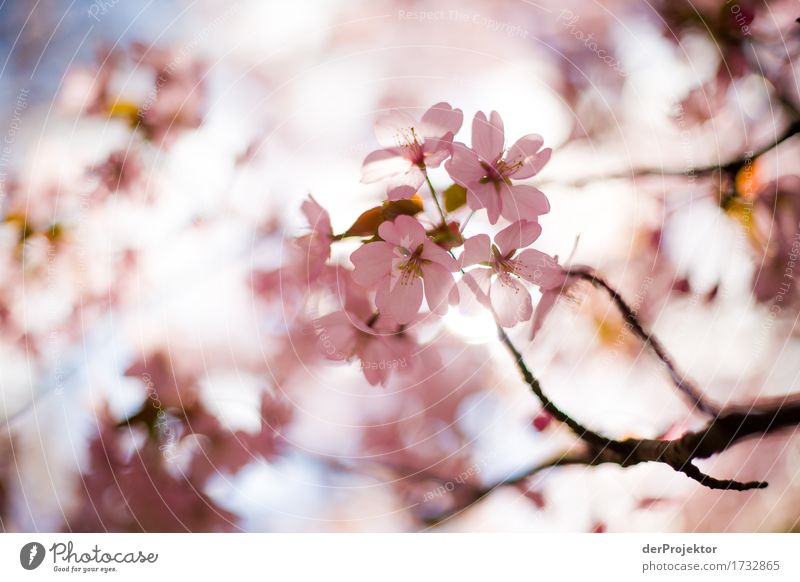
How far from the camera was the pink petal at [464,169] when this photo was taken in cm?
40

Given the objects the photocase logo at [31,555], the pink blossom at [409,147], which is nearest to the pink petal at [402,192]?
the pink blossom at [409,147]

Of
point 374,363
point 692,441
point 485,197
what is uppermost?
point 485,197

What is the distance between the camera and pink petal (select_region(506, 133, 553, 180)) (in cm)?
41

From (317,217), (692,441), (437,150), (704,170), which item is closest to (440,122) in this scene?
(437,150)

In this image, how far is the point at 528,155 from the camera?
1.37ft

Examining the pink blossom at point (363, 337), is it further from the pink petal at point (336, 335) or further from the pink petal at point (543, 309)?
the pink petal at point (543, 309)

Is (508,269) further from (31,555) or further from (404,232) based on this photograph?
(31,555)

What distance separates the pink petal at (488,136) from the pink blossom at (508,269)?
0.20 feet

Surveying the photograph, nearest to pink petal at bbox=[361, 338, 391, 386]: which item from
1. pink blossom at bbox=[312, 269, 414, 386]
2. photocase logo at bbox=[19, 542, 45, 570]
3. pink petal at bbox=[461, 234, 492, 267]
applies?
pink blossom at bbox=[312, 269, 414, 386]

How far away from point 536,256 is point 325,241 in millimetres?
177

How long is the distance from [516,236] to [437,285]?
76 millimetres

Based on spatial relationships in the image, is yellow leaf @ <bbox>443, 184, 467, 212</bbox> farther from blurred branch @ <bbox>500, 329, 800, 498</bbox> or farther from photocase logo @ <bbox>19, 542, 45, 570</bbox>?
photocase logo @ <bbox>19, 542, 45, 570</bbox>

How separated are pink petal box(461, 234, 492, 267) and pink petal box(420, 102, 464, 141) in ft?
0.29

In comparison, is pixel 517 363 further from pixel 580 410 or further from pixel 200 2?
pixel 200 2
